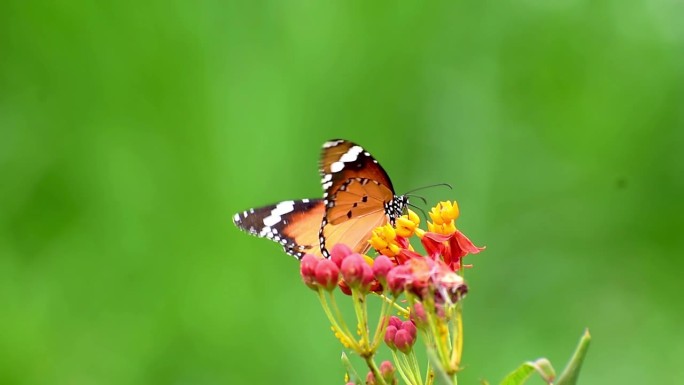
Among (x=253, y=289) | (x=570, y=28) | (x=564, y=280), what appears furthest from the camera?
(x=570, y=28)

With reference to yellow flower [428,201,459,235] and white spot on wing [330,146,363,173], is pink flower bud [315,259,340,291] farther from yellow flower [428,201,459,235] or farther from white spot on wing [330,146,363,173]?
white spot on wing [330,146,363,173]

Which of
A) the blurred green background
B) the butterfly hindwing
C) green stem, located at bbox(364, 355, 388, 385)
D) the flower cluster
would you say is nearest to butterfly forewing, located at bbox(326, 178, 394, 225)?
the butterfly hindwing

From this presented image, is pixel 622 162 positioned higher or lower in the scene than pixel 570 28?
lower

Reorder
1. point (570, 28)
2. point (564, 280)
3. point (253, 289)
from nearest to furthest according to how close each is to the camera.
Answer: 1. point (253, 289)
2. point (564, 280)
3. point (570, 28)

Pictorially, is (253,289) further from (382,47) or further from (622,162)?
(622,162)

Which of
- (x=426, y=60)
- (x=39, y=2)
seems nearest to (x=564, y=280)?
(x=426, y=60)

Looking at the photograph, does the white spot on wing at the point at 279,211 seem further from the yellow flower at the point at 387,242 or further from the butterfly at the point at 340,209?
the yellow flower at the point at 387,242
